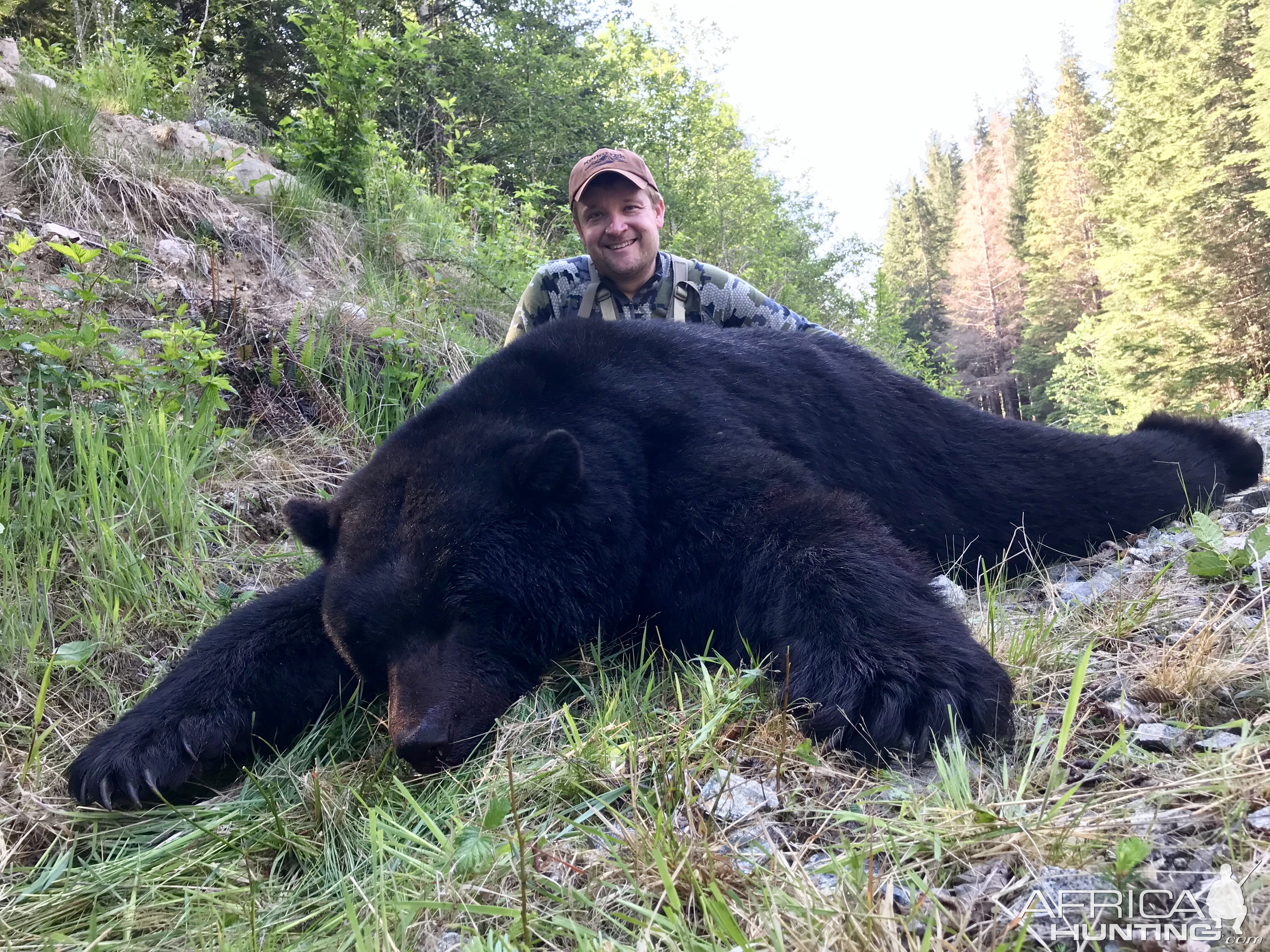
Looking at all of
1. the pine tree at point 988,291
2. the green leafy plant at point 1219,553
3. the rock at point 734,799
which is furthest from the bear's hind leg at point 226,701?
the pine tree at point 988,291

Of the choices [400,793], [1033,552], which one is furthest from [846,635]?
[1033,552]

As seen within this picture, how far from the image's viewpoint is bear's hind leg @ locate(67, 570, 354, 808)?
1.76m

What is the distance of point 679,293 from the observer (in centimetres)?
436

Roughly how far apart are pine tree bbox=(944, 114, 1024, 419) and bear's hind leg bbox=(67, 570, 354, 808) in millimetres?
31895

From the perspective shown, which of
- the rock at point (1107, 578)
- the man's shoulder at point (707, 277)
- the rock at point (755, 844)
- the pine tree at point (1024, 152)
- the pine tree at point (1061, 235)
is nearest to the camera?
the rock at point (755, 844)

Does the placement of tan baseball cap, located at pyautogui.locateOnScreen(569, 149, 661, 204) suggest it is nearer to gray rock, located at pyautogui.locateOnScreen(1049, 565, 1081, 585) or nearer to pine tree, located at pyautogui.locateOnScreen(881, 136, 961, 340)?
gray rock, located at pyautogui.locateOnScreen(1049, 565, 1081, 585)

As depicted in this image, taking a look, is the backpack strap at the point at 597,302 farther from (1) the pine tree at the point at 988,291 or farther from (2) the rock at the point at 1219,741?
(1) the pine tree at the point at 988,291

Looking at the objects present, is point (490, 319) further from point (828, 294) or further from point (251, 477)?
point (828, 294)

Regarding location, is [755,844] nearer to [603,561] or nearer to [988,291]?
[603,561]

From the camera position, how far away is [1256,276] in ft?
43.0

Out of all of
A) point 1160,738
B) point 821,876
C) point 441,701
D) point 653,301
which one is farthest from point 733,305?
point 821,876

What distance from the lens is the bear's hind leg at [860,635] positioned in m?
1.50

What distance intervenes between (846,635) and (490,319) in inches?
189

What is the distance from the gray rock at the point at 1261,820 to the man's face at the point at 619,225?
3607mm
